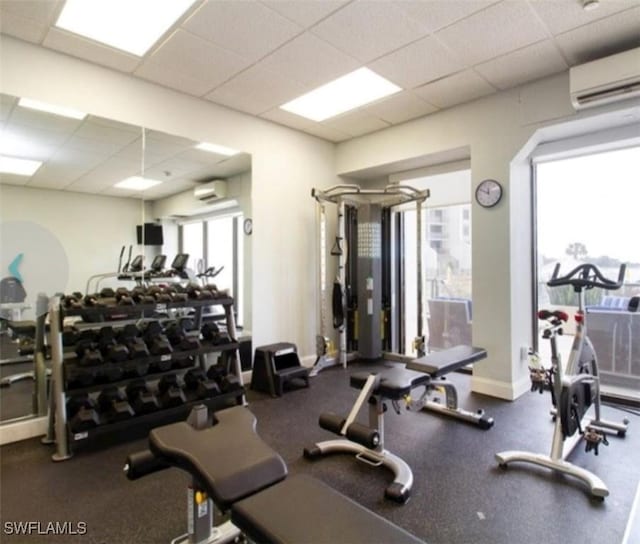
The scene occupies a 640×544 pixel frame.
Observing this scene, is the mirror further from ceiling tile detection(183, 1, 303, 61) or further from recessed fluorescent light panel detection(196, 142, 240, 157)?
ceiling tile detection(183, 1, 303, 61)

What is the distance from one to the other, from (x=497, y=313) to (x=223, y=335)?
258cm

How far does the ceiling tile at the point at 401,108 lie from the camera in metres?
3.77

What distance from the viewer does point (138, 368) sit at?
117 inches

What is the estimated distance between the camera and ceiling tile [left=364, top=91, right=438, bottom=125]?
148 inches

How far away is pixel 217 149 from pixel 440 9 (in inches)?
94.9

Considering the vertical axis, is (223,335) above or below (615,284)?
below

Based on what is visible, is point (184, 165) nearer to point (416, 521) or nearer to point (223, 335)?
point (223, 335)

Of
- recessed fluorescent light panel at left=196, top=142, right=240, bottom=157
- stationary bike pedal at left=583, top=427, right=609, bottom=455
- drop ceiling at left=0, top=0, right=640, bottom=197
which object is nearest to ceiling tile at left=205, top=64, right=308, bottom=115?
drop ceiling at left=0, top=0, right=640, bottom=197

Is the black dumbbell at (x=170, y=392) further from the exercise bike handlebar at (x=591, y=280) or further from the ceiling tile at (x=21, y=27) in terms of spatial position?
the exercise bike handlebar at (x=591, y=280)

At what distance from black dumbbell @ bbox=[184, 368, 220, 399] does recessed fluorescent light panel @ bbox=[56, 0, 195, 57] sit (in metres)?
2.58

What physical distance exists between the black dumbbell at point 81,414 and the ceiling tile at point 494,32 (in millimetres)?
3582

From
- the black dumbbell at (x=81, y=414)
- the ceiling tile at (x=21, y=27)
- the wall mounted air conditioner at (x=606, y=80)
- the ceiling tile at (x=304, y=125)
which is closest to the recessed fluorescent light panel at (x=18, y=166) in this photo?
the ceiling tile at (x=21, y=27)

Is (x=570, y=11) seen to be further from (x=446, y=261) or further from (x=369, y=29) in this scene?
(x=446, y=261)

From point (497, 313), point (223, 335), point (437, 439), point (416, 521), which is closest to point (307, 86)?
point (223, 335)
